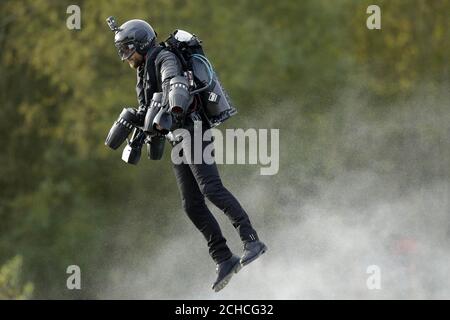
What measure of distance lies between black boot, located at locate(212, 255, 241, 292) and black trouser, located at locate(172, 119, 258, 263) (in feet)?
0.20

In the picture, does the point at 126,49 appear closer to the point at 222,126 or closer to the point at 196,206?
the point at 196,206

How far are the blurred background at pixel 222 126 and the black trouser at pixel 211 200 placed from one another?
9.21m

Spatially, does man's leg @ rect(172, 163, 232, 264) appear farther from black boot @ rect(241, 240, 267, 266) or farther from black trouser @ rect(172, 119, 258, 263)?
black boot @ rect(241, 240, 267, 266)

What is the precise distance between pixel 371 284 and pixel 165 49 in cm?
829

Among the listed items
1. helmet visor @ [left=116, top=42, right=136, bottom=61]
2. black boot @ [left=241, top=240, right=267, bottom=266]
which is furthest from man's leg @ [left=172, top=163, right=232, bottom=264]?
helmet visor @ [left=116, top=42, right=136, bottom=61]

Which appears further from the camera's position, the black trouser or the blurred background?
the blurred background

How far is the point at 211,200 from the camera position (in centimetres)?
1016

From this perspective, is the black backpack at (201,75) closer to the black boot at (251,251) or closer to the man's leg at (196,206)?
the man's leg at (196,206)

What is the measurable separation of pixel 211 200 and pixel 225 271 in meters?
0.63

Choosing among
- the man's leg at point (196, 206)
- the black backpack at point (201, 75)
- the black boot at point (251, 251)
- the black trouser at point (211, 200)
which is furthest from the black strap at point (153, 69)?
the black boot at point (251, 251)

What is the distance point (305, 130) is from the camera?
20.9 m

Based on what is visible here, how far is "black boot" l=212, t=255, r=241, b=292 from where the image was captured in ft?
33.7

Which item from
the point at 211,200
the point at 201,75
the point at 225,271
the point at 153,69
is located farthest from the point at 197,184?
the point at 153,69
